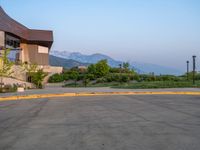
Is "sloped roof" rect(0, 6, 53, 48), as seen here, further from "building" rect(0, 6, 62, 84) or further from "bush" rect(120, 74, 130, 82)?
"bush" rect(120, 74, 130, 82)

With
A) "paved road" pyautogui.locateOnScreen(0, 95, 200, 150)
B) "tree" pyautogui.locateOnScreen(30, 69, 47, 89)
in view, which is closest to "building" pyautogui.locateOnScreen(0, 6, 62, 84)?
"tree" pyautogui.locateOnScreen(30, 69, 47, 89)

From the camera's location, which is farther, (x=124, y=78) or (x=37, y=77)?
(x=124, y=78)

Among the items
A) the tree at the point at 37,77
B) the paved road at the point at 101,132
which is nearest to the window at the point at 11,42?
the tree at the point at 37,77

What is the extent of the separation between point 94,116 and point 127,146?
4.93m

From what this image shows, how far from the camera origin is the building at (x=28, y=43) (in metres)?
43.5

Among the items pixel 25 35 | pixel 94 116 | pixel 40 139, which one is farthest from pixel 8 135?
pixel 25 35

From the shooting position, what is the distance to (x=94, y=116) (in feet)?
38.9

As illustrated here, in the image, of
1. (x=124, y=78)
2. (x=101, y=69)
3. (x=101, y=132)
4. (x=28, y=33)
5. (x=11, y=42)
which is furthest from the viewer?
(x=101, y=69)

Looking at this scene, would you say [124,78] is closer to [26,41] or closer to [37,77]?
[37,77]

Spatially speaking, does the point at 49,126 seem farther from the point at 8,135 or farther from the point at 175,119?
the point at 175,119

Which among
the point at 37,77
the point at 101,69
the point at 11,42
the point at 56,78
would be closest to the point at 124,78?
the point at 101,69

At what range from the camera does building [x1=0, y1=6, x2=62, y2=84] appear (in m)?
43.5

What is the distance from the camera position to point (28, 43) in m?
48.6

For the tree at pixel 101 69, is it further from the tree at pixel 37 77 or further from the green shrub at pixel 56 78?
the tree at pixel 37 77
